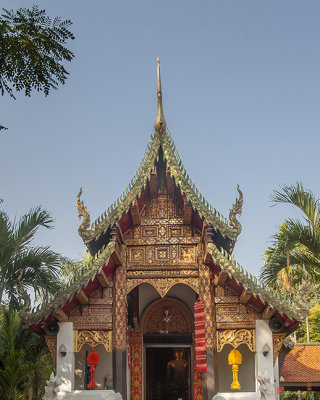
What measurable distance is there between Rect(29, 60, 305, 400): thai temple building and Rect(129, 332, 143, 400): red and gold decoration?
0.02 metres

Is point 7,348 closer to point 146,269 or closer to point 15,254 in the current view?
point 15,254

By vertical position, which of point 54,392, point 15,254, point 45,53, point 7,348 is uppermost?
point 45,53

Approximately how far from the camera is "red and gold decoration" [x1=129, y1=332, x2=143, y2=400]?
1226 cm

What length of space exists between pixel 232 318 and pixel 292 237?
2.09 meters

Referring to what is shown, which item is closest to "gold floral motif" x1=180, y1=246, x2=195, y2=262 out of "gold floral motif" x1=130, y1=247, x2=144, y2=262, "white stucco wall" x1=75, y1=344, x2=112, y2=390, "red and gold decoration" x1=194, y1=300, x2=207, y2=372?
"gold floral motif" x1=130, y1=247, x2=144, y2=262

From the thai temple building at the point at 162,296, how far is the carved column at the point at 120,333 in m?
0.02

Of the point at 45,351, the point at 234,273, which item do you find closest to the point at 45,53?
the point at 234,273

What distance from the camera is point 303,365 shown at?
13.6 metres

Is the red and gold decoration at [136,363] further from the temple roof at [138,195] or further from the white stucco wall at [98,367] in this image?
the temple roof at [138,195]

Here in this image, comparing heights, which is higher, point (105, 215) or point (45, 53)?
point (45, 53)

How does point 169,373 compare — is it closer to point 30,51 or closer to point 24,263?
point 24,263

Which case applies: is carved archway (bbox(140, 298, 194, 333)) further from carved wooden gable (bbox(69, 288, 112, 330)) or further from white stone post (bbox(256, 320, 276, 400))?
white stone post (bbox(256, 320, 276, 400))

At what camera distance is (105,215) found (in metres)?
10.9

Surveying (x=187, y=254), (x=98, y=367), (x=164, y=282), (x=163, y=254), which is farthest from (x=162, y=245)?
(x=98, y=367)
